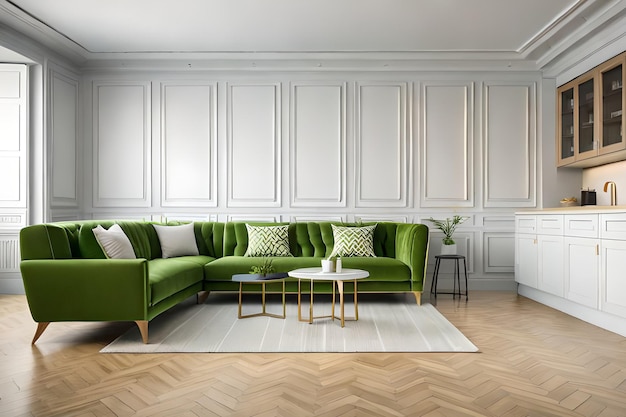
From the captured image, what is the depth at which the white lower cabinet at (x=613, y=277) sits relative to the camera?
3.78 meters

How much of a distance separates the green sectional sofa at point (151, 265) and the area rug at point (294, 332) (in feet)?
0.66

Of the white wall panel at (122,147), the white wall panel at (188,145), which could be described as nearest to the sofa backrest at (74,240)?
the white wall panel at (188,145)

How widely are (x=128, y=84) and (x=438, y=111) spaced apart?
4079mm

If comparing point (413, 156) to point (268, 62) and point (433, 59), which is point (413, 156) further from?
point (268, 62)

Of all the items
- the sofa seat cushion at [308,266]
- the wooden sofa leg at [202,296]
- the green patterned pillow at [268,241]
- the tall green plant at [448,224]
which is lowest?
the wooden sofa leg at [202,296]

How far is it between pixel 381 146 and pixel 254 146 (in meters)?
1.65

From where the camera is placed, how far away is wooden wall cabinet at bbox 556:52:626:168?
4.63m

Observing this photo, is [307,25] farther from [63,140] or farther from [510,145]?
[63,140]

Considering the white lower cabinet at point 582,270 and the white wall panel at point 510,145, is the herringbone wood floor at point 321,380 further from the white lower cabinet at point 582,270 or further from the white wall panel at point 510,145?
the white wall panel at point 510,145

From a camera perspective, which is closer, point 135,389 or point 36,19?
point 135,389

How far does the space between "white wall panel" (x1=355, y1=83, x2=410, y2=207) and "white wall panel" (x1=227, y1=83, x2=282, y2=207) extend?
1066 millimetres

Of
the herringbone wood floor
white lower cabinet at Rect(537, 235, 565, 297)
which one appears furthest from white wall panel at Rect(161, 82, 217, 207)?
white lower cabinet at Rect(537, 235, 565, 297)

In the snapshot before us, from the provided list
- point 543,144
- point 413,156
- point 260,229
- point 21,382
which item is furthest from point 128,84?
point 543,144

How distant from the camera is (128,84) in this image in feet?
20.8
